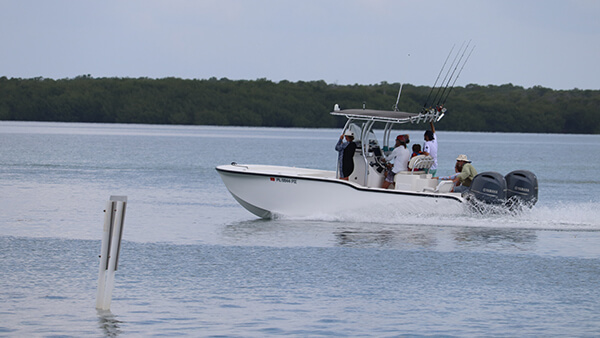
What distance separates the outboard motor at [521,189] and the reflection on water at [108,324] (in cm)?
950

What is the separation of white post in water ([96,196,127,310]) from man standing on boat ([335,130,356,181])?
817 cm

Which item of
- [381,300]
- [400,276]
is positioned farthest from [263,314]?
[400,276]

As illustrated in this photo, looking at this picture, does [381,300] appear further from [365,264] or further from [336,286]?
[365,264]

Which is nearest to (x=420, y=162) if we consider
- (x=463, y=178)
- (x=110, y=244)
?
(x=463, y=178)

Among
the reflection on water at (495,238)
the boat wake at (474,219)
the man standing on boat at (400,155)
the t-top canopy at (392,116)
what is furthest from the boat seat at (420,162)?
the reflection on water at (495,238)

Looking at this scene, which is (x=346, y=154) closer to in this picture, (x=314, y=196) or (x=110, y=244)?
(x=314, y=196)

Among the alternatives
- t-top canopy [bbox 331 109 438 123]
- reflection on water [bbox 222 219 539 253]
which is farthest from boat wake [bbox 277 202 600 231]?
t-top canopy [bbox 331 109 438 123]

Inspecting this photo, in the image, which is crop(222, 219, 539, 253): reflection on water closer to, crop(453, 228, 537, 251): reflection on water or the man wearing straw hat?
crop(453, 228, 537, 251): reflection on water

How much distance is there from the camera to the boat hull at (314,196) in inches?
696

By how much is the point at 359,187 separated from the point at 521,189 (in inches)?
119

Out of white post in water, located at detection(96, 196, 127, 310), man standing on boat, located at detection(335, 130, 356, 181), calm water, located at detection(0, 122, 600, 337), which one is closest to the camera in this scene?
white post in water, located at detection(96, 196, 127, 310)

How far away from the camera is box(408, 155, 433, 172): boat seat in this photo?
17766 millimetres

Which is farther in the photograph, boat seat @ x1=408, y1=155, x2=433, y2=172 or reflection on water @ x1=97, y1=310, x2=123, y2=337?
boat seat @ x1=408, y1=155, x2=433, y2=172

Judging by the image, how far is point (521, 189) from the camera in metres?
17.5
